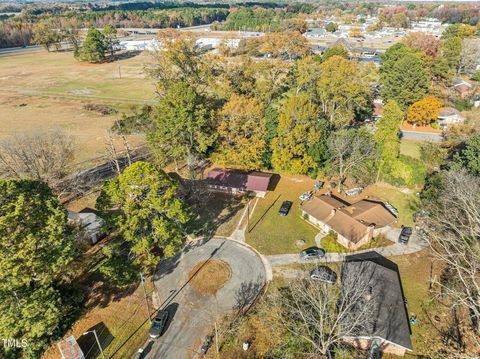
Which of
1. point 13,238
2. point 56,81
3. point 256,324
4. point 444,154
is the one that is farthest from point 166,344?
point 56,81

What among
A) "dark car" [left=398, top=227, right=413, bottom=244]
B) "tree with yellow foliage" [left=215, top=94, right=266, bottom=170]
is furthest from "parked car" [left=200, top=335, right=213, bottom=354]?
"tree with yellow foliage" [left=215, top=94, right=266, bottom=170]

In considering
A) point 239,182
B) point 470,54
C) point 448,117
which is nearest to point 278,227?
point 239,182

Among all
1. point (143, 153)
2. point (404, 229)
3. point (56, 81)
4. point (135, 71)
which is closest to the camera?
point (404, 229)

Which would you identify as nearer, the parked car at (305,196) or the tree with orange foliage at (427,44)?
the parked car at (305,196)

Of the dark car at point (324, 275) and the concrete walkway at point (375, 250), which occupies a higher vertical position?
the dark car at point (324, 275)

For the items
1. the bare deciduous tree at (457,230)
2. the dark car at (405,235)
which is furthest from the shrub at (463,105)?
the dark car at (405,235)

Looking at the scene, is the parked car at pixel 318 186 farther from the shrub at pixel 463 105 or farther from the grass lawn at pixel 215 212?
the shrub at pixel 463 105

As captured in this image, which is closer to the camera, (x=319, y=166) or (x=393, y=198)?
(x=393, y=198)

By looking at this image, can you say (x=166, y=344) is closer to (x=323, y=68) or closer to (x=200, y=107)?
(x=200, y=107)

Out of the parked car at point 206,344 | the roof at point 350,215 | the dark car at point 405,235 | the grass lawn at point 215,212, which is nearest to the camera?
the parked car at point 206,344
